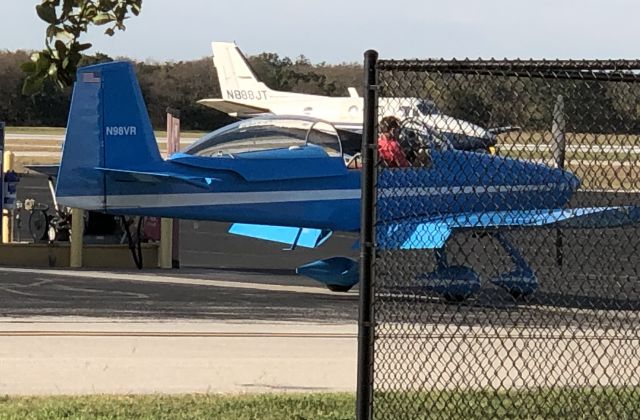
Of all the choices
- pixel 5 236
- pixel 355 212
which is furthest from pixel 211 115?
pixel 355 212

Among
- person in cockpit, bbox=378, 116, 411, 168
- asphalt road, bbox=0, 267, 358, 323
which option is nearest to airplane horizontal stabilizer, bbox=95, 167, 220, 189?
asphalt road, bbox=0, 267, 358, 323

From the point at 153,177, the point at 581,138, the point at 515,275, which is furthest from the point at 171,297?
the point at 581,138

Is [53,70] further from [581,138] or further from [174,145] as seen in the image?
[174,145]

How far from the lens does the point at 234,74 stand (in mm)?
54000

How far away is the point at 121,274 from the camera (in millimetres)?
17547

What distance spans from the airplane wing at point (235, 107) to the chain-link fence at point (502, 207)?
126 feet

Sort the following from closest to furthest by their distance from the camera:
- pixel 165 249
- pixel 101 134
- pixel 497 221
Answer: pixel 497 221
pixel 101 134
pixel 165 249

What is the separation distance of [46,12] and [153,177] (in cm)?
971

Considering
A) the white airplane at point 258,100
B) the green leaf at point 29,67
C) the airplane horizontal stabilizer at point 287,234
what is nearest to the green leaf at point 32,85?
the green leaf at point 29,67

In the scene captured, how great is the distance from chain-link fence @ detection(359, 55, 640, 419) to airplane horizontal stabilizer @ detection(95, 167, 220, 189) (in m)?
3.38

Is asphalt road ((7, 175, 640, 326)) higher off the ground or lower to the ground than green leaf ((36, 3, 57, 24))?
lower

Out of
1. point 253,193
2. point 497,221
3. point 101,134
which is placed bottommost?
point 497,221

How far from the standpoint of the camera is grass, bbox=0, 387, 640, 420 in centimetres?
802

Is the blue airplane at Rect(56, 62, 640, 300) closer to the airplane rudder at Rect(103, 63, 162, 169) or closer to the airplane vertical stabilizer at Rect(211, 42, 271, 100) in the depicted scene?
the airplane rudder at Rect(103, 63, 162, 169)
